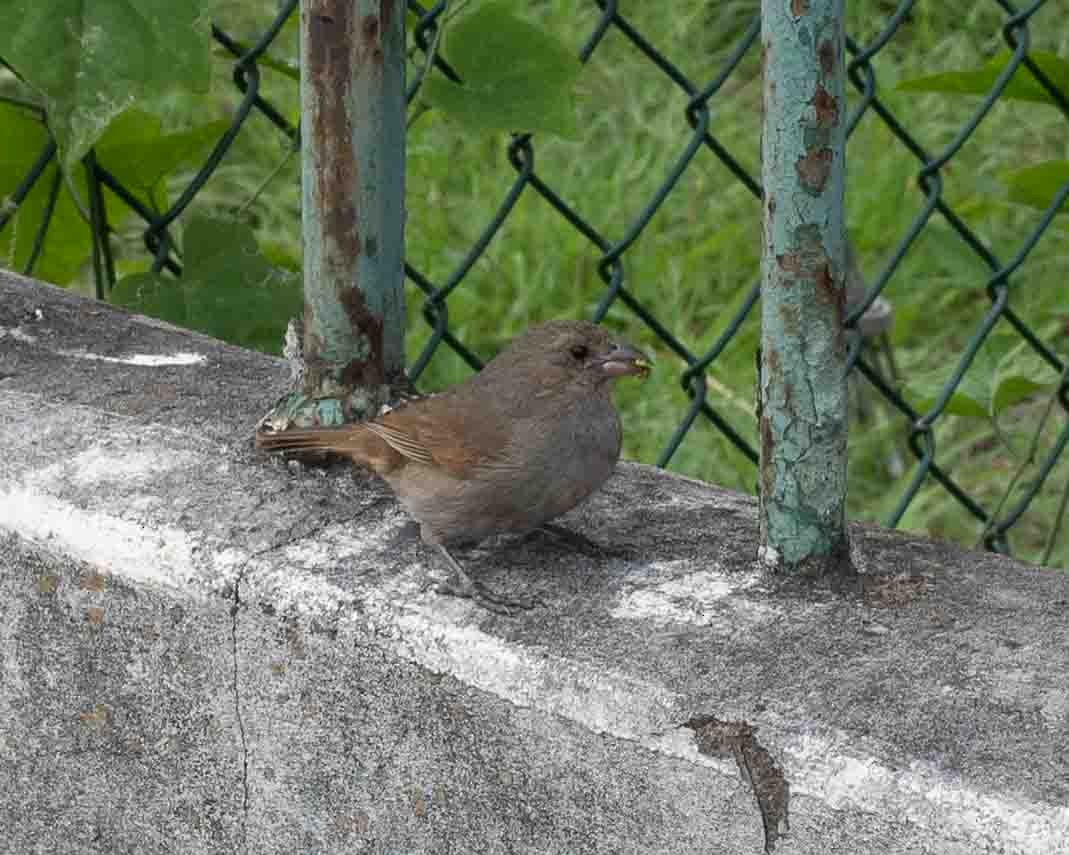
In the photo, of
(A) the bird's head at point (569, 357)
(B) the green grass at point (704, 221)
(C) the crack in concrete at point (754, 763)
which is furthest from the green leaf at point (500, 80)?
(B) the green grass at point (704, 221)

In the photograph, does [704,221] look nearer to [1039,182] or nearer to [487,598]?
[1039,182]

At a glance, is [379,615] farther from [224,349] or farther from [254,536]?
[224,349]

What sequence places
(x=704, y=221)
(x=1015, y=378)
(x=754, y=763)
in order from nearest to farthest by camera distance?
1. (x=754, y=763)
2. (x=1015, y=378)
3. (x=704, y=221)

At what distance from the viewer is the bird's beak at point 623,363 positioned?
103 inches

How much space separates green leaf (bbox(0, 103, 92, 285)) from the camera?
111 inches

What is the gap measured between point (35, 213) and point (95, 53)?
2.33ft

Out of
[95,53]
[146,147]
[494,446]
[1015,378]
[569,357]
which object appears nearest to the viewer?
[95,53]

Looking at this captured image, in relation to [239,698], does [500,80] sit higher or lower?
higher

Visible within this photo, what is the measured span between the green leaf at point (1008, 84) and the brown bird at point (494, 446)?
26.0 inches

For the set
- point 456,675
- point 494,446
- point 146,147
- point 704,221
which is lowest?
point 704,221

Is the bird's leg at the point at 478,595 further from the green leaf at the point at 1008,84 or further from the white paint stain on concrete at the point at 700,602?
the green leaf at the point at 1008,84

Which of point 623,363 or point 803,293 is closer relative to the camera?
point 803,293

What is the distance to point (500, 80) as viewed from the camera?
274 centimetres

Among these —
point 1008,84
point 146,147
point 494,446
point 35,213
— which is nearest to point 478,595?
point 494,446
